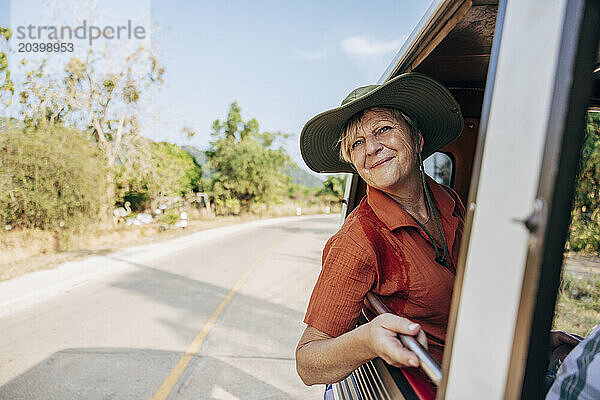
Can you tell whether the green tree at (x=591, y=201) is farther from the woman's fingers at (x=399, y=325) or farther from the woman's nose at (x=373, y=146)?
the woman's nose at (x=373, y=146)

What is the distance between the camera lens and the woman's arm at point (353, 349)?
1200 mm

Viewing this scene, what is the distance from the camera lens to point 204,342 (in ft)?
18.5

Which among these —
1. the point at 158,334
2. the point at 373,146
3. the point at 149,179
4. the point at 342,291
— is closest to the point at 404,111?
the point at 373,146

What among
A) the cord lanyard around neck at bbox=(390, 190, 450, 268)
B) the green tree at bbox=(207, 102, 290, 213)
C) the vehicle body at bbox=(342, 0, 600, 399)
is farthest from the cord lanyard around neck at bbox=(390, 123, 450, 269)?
the green tree at bbox=(207, 102, 290, 213)

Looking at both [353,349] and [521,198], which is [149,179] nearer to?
[353,349]

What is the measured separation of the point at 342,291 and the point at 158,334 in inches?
193

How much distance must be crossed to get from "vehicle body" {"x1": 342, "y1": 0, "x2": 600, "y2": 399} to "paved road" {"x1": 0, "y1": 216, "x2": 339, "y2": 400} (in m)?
3.76

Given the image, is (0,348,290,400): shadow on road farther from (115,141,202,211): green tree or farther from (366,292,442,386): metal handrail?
(115,141,202,211): green tree

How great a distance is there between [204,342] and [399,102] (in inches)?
173

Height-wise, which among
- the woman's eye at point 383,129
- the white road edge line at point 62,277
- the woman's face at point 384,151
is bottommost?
the white road edge line at point 62,277

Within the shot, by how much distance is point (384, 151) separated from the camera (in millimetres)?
2002

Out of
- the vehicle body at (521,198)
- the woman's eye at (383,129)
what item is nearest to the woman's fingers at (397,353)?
the vehicle body at (521,198)

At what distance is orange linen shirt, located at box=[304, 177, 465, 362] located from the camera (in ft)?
5.23

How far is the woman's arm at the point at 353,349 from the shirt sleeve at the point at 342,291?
5 centimetres
